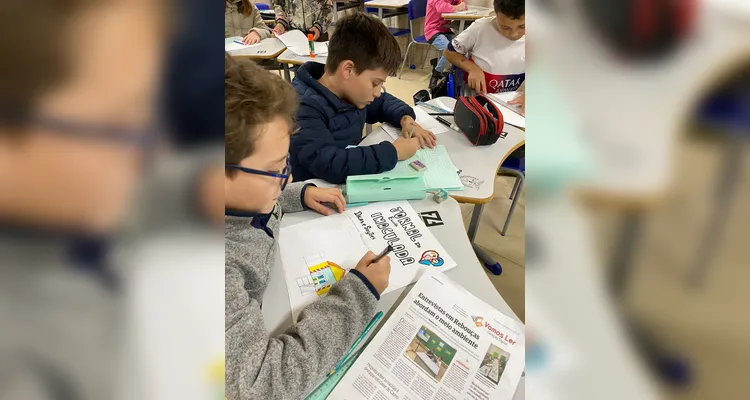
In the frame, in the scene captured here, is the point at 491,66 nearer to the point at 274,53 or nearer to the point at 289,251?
the point at 274,53

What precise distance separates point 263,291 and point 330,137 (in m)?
0.68

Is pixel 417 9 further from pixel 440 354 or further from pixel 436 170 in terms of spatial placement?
pixel 440 354

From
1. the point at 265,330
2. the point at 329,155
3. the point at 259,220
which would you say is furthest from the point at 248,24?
the point at 265,330

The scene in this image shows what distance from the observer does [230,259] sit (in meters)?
0.74

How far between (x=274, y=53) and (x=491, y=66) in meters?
1.31

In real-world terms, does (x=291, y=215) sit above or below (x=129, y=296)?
below

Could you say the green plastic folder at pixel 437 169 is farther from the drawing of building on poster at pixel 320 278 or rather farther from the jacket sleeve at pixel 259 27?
the jacket sleeve at pixel 259 27

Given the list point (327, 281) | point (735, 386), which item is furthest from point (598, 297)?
point (327, 281)

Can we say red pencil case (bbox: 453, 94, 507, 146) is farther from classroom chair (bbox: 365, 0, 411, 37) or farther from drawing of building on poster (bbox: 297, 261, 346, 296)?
classroom chair (bbox: 365, 0, 411, 37)

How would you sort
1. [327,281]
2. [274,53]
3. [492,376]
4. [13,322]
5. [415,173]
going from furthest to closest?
[274,53]
[415,173]
[327,281]
[492,376]
[13,322]

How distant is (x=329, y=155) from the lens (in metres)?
1.26

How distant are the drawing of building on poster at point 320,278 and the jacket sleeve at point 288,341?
0.06 meters

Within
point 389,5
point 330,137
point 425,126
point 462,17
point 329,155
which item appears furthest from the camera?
point 389,5

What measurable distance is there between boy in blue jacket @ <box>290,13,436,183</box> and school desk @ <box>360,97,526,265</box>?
83 millimetres
